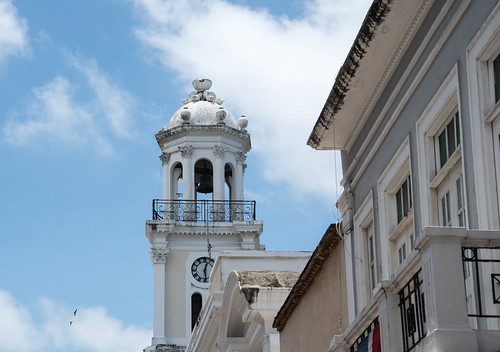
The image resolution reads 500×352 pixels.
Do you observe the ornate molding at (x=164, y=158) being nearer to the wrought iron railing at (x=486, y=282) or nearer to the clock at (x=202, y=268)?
the clock at (x=202, y=268)

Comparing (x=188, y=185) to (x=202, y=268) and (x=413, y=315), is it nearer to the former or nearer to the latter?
(x=202, y=268)

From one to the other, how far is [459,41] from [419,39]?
3.82 feet

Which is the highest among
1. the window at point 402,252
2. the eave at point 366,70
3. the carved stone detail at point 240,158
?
the carved stone detail at point 240,158

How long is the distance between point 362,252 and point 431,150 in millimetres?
2851

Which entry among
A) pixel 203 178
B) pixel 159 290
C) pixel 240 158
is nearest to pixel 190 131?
pixel 240 158

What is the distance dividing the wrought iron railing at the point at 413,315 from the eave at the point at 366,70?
133 inches

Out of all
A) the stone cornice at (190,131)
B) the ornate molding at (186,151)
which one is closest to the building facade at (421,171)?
the ornate molding at (186,151)

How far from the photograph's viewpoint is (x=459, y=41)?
35.0 ft

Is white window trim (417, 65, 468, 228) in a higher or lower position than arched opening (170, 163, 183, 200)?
lower

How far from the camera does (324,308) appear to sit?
50.8 feet

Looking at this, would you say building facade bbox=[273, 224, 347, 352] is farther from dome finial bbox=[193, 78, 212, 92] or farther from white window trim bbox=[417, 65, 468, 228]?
dome finial bbox=[193, 78, 212, 92]

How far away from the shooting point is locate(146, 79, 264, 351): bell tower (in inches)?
1977

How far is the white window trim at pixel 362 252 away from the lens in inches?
552

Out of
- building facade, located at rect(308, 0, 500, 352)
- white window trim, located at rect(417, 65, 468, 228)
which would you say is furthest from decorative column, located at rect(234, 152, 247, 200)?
white window trim, located at rect(417, 65, 468, 228)
